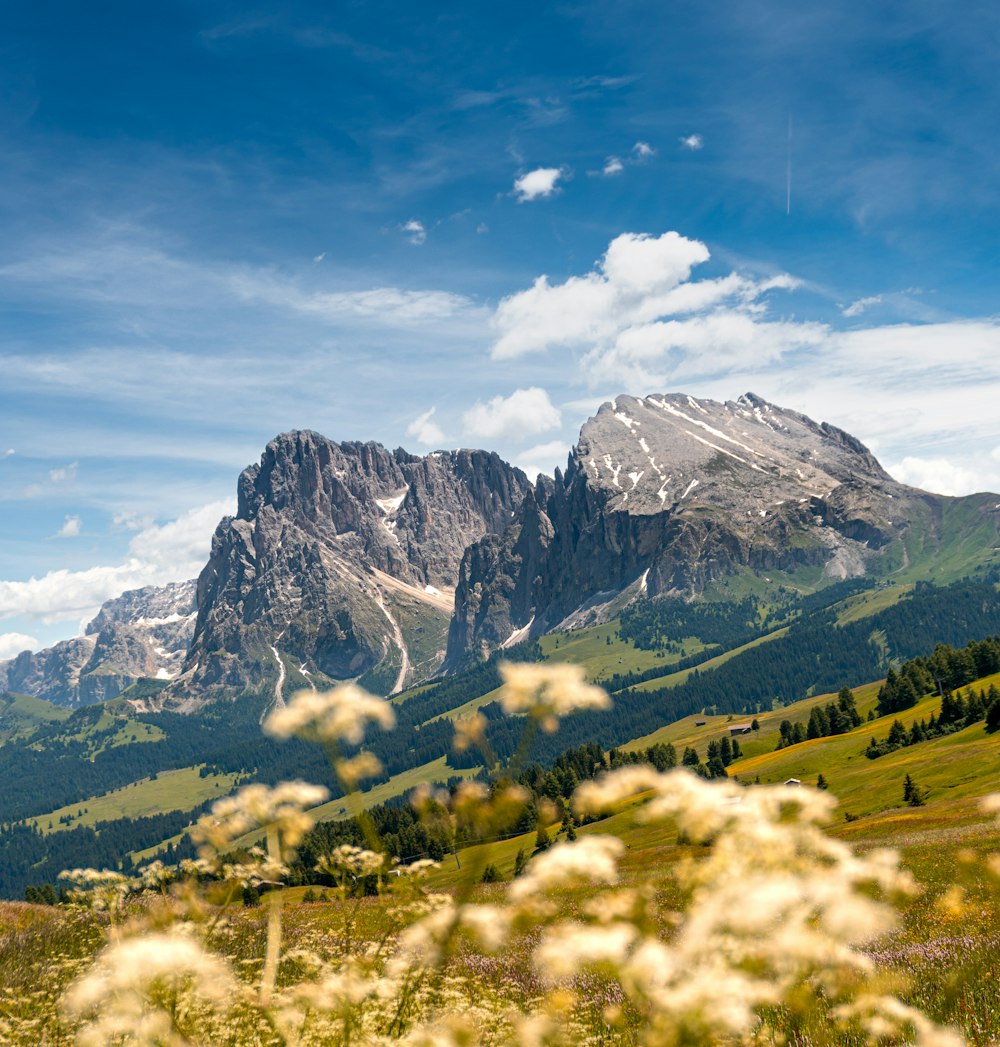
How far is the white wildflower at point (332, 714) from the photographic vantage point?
16.7ft

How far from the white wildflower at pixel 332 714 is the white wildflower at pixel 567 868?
1.50 m

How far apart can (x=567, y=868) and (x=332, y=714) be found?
6.83ft

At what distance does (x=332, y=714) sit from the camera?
5.19 m

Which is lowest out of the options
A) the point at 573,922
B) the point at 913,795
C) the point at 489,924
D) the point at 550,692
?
the point at 913,795

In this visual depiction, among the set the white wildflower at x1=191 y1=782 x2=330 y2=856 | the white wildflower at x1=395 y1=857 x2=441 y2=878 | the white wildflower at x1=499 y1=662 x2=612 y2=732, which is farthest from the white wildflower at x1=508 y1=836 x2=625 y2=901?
the white wildflower at x1=395 y1=857 x2=441 y2=878

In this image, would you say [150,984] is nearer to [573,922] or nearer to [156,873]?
[573,922]

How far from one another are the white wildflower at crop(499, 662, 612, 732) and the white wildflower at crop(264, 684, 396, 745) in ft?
3.62

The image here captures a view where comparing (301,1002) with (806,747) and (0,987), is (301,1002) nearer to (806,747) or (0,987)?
(0,987)

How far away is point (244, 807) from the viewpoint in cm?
656

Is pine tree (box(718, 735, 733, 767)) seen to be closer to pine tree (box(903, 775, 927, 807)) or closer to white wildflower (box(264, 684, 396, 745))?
pine tree (box(903, 775, 927, 807))

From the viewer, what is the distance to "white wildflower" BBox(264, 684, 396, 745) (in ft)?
16.7

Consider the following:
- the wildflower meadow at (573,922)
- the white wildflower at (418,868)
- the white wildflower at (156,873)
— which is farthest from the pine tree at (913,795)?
the white wildflower at (418,868)

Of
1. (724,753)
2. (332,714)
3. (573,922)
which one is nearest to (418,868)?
(573,922)

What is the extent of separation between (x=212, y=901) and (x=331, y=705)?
139 inches
